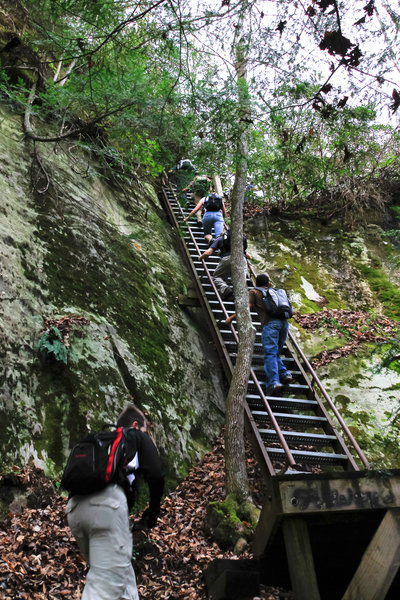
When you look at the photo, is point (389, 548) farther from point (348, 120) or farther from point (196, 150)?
point (196, 150)

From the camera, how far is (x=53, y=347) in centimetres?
564

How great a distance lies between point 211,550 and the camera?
503cm

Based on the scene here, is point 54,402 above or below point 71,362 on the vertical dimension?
below

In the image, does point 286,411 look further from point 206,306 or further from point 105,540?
point 105,540

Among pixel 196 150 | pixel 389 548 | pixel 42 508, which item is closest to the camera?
pixel 389 548

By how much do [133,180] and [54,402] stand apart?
7.76 m

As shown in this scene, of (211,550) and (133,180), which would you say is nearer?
(211,550)

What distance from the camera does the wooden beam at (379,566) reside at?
143 inches

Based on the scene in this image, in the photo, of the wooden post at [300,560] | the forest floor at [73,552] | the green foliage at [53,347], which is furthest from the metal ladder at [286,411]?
the green foliage at [53,347]

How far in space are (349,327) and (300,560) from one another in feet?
21.1

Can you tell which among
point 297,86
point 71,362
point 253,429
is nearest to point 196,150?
point 297,86

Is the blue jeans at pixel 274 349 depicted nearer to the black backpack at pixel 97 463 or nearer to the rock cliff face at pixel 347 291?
the rock cliff face at pixel 347 291

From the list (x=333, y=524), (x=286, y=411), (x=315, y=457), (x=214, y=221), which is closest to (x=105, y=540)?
(x=333, y=524)

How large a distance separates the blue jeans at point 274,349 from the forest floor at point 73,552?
71.6 inches
